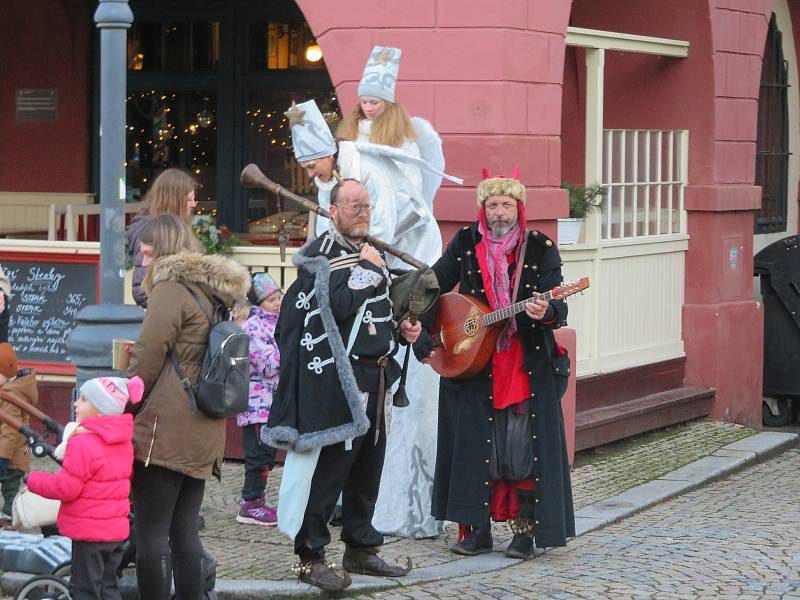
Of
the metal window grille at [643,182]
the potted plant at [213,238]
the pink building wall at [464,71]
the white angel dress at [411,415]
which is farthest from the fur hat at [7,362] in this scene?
the metal window grille at [643,182]

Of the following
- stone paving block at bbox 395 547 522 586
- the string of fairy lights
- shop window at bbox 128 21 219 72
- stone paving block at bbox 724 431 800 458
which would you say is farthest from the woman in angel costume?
shop window at bbox 128 21 219 72

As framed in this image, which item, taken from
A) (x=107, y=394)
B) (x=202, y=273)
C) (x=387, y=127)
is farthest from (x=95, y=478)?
(x=387, y=127)

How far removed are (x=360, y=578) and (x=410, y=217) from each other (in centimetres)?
188

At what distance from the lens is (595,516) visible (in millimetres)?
8516

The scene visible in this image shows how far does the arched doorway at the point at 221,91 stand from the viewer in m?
12.9

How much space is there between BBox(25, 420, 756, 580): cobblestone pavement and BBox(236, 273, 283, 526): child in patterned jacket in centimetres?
11

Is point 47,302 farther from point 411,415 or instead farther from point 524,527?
point 524,527

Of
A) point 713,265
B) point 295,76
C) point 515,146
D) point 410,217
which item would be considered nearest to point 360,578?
point 410,217

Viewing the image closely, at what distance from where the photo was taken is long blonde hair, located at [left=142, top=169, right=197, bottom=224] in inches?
292

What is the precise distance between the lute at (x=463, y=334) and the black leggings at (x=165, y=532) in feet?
5.47

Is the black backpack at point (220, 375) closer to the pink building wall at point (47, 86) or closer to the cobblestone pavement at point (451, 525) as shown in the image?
the cobblestone pavement at point (451, 525)

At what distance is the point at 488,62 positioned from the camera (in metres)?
9.23

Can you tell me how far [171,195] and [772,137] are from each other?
8399 mm

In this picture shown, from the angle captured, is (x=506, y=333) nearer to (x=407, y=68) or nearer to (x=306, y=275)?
(x=306, y=275)
